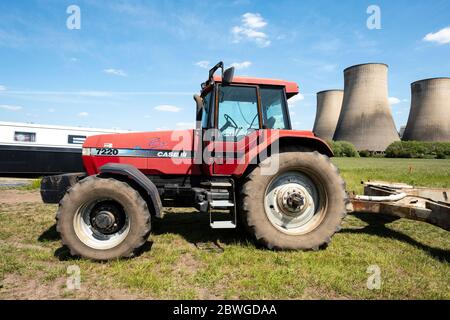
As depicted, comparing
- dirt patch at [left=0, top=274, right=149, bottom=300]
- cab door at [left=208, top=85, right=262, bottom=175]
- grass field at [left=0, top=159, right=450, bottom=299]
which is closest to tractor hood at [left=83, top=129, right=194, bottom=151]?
cab door at [left=208, top=85, right=262, bottom=175]

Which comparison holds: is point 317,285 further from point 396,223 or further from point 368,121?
point 368,121

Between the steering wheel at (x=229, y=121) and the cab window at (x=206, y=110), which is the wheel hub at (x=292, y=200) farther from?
the cab window at (x=206, y=110)

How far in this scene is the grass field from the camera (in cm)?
304

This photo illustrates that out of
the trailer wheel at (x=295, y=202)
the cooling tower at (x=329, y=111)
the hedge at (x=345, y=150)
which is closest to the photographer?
the trailer wheel at (x=295, y=202)

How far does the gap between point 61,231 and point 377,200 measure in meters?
4.32

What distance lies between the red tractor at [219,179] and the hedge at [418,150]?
39.7 m

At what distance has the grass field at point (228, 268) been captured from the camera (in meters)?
3.04

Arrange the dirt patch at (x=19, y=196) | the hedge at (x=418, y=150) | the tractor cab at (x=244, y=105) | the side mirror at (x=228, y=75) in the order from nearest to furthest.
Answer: the side mirror at (x=228, y=75) < the tractor cab at (x=244, y=105) < the dirt patch at (x=19, y=196) < the hedge at (x=418, y=150)

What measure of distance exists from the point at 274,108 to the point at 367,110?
1428 inches

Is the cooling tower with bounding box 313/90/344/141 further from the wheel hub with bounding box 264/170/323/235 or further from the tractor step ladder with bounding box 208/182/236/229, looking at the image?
the tractor step ladder with bounding box 208/182/236/229

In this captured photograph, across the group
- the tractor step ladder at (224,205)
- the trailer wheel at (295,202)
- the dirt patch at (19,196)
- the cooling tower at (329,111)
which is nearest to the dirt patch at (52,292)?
the tractor step ladder at (224,205)

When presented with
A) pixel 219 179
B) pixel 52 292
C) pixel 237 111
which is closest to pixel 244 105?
pixel 237 111

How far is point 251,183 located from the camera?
408cm

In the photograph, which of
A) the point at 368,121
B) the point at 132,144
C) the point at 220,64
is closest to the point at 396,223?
the point at 220,64
